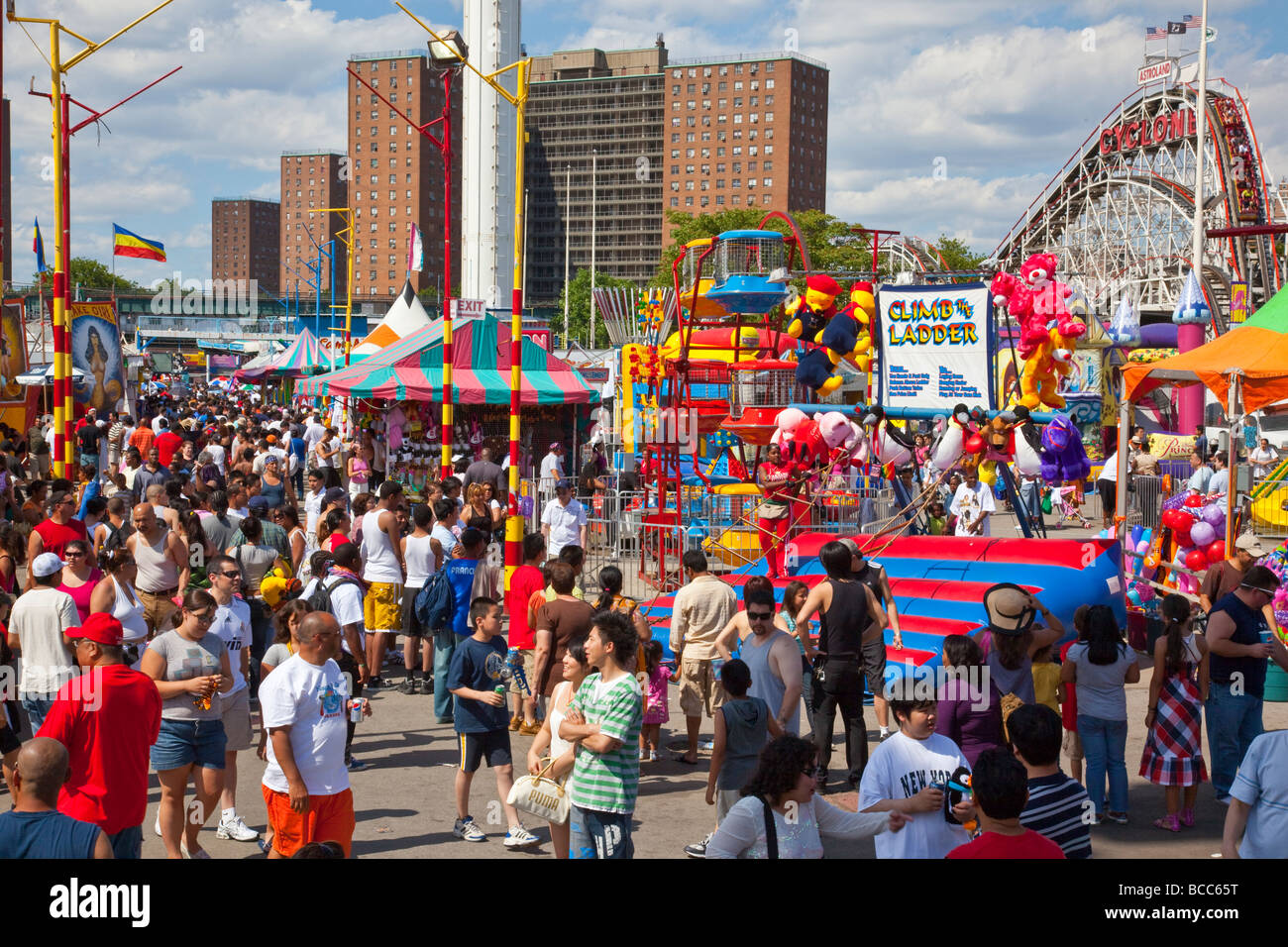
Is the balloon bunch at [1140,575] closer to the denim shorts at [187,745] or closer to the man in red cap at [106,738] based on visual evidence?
the denim shorts at [187,745]

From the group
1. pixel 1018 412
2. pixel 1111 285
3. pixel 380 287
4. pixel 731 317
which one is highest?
pixel 380 287

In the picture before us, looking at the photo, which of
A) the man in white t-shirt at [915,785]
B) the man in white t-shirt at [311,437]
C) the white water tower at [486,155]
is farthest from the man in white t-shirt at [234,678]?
the white water tower at [486,155]

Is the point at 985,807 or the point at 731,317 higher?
the point at 731,317

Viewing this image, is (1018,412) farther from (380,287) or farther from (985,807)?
(380,287)

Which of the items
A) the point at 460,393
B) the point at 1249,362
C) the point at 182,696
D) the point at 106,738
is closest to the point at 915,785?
the point at 106,738

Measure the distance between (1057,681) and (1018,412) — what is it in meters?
3.83

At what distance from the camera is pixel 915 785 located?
5.21 meters

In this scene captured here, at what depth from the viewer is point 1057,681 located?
313 inches

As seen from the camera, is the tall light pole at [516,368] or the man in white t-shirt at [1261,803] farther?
the tall light pole at [516,368]

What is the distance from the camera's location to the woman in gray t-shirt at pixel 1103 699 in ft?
26.2

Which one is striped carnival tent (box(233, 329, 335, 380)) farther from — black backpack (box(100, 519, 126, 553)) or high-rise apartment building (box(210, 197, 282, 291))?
high-rise apartment building (box(210, 197, 282, 291))

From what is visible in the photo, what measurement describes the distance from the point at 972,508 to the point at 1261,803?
477 inches

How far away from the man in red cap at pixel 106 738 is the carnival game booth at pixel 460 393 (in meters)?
17.4

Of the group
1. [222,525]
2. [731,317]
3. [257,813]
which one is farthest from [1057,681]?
[731,317]
